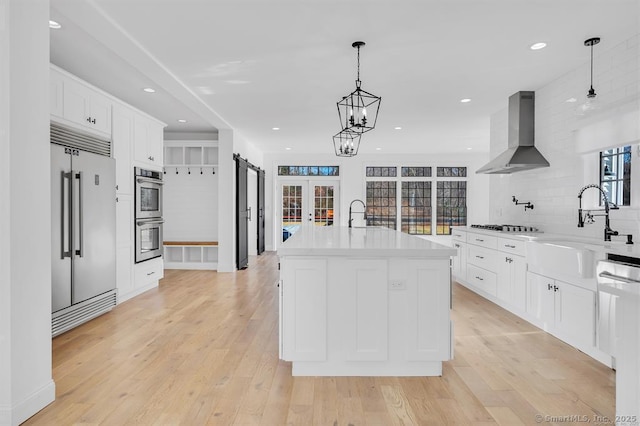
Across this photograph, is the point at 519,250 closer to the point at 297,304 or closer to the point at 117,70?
the point at 297,304

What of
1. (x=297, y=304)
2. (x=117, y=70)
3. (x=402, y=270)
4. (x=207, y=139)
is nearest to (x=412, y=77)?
(x=402, y=270)

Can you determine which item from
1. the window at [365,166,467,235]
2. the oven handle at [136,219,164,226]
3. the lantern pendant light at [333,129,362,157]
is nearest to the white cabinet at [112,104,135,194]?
the oven handle at [136,219,164,226]

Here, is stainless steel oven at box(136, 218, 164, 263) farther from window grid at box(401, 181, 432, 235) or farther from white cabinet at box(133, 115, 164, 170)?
window grid at box(401, 181, 432, 235)

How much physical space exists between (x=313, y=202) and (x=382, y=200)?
5.84ft

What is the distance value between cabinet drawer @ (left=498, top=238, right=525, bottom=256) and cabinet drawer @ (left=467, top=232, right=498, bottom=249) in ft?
0.37

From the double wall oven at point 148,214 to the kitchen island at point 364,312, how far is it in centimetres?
313

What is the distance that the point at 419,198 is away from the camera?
952 cm

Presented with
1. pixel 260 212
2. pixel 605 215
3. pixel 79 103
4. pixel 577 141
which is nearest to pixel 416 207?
pixel 260 212

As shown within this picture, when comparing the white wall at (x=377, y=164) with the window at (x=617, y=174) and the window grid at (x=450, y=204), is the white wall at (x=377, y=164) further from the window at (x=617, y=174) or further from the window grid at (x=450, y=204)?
the window at (x=617, y=174)

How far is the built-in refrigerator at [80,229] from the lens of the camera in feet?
10.6

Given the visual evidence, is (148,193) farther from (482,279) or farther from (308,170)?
(308,170)

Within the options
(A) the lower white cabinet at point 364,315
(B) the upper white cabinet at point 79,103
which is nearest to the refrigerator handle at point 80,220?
(B) the upper white cabinet at point 79,103

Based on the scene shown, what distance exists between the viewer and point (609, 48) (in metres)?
3.34

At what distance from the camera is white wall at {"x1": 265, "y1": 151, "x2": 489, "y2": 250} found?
9422 mm
